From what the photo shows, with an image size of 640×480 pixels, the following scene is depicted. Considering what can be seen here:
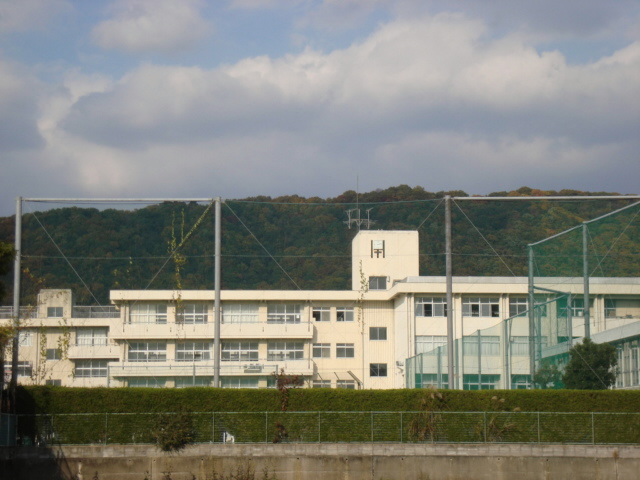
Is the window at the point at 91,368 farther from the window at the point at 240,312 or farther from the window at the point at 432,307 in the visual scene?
the window at the point at 432,307

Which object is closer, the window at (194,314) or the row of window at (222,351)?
the row of window at (222,351)

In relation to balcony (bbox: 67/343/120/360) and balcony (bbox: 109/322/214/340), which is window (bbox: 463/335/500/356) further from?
balcony (bbox: 67/343/120/360)

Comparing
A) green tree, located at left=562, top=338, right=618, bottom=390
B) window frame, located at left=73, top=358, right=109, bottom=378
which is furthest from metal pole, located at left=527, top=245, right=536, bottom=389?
window frame, located at left=73, top=358, right=109, bottom=378

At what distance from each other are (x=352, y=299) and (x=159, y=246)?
1905 centimetres

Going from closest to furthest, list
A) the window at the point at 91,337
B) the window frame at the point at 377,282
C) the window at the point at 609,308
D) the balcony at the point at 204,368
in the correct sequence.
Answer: the window at the point at 609,308 → the balcony at the point at 204,368 → the window frame at the point at 377,282 → the window at the point at 91,337

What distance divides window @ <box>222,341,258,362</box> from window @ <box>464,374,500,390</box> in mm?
17682

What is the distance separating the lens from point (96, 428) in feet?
83.6

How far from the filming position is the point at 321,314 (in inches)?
1950

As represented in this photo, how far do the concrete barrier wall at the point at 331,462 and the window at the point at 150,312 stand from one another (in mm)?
19640

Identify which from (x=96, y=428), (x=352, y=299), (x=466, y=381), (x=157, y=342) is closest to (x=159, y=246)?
(x=96, y=428)

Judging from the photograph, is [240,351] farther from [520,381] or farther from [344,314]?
[520,381]

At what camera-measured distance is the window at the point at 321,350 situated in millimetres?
48594

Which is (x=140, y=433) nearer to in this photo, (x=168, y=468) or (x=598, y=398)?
(x=168, y=468)

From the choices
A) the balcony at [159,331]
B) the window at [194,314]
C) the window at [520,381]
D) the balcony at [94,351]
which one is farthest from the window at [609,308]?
the balcony at [94,351]
